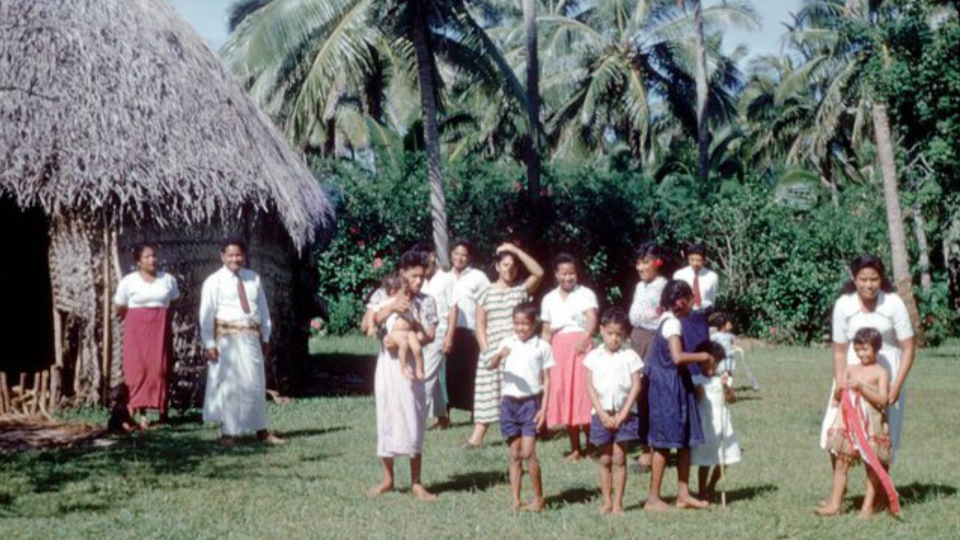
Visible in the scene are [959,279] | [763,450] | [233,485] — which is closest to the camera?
[233,485]

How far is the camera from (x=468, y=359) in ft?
35.4

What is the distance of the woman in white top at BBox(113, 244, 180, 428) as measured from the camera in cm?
1080

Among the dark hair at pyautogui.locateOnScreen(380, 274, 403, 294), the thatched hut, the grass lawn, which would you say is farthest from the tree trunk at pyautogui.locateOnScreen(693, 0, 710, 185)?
the dark hair at pyautogui.locateOnScreen(380, 274, 403, 294)

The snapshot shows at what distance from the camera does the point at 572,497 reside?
25.1 feet

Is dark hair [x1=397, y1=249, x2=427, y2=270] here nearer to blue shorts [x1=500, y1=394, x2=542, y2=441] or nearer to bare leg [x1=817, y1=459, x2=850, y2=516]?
blue shorts [x1=500, y1=394, x2=542, y2=441]

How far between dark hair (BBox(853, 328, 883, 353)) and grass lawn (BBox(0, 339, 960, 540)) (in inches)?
39.0

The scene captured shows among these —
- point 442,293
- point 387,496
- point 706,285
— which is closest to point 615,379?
point 387,496

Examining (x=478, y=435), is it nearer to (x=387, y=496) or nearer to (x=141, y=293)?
(x=387, y=496)

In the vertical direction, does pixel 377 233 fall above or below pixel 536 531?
above

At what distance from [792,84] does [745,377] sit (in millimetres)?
20631

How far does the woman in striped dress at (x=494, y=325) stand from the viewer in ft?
30.8

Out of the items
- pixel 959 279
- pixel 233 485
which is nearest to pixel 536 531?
pixel 233 485

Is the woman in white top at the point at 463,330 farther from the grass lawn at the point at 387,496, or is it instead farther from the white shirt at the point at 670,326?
the white shirt at the point at 670,326

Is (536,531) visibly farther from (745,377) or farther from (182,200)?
(745,377)
